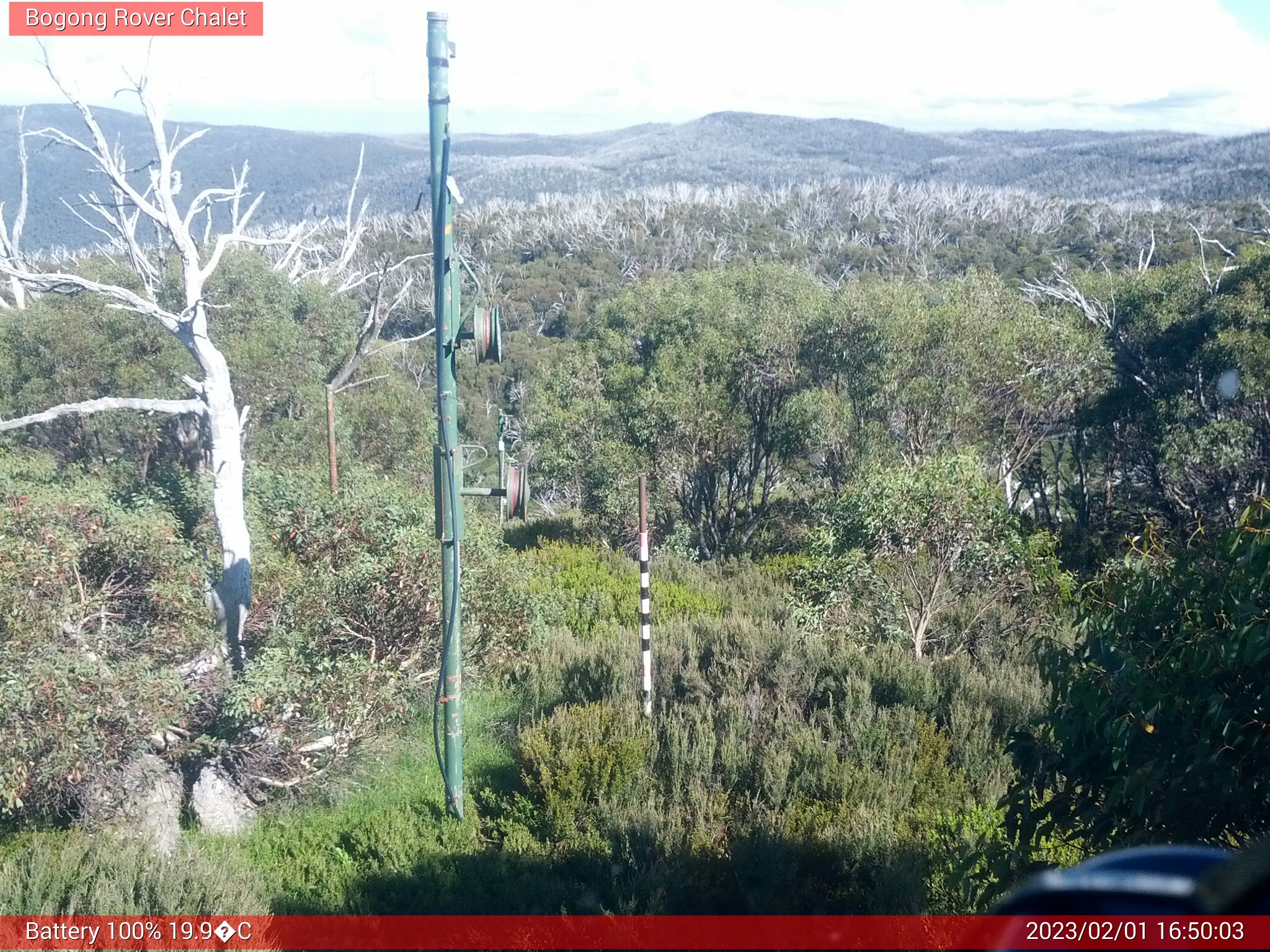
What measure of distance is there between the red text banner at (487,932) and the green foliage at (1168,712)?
3.17 ft

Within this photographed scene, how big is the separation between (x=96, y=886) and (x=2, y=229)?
1379cm

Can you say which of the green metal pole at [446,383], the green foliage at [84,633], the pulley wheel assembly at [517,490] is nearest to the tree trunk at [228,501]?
the green foliage at [84,633]

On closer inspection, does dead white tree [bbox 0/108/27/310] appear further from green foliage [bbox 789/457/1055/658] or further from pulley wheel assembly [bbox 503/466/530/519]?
green foliage [bbox 789/457/1055/658]

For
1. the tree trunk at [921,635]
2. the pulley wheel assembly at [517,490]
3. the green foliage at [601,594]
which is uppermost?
the pulley wheel assembly at [517,490]

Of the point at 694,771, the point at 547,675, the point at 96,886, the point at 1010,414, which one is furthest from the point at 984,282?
the point at 96,886

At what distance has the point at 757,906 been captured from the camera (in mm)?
5129

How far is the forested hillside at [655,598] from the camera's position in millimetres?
5012

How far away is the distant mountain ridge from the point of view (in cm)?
5547

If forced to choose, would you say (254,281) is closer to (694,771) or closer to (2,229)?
(2,229)

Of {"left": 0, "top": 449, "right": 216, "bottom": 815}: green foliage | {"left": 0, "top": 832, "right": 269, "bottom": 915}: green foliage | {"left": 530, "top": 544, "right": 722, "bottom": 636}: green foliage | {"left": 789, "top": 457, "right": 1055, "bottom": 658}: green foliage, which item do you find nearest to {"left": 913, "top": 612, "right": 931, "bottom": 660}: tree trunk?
{"left": 789, "top": 457, "right": 1055, "bottom": 658}: green foliage

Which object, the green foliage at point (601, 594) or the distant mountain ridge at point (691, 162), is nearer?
the green foliage at point (601, 594)

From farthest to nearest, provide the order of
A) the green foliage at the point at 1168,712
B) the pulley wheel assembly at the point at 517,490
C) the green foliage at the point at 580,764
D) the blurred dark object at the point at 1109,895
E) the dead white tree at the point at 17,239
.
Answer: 1. the dead white tree at the point at 17,239
2. the green foliage at the point at 580,764
3. the pulley wheel assembly at the point at 517,490
4. the green foliage at the point at 1168,712
5. the blurred dark object at the point at 1109,895

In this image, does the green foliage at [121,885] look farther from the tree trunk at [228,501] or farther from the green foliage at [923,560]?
the green foliage at [923,560]

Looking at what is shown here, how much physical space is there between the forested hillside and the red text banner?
18 centimetres
